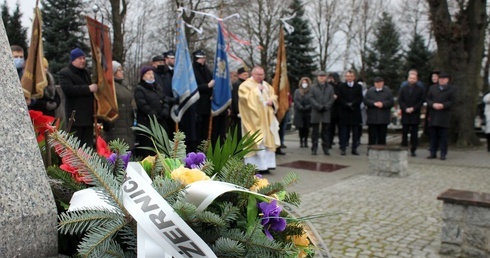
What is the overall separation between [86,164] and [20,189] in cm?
18

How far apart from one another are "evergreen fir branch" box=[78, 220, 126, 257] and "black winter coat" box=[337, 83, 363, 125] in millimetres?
10472

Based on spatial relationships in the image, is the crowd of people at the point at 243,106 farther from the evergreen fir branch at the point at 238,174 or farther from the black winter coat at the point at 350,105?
the evergreen fir branch at the point at 238,174

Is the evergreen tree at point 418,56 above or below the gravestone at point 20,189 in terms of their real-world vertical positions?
above

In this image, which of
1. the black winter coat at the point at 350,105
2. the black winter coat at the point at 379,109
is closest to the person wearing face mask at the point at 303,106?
the black winter coat at the point at 350,105

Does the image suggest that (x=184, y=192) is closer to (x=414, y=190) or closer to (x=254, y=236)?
(x=254, y=236)

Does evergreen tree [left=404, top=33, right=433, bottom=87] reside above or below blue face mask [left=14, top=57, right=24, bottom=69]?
Answer: above

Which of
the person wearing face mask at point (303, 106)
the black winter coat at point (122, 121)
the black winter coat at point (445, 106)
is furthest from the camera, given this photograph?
the person wearing face mask at point (303, 106)

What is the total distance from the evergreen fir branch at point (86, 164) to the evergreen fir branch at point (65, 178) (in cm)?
16

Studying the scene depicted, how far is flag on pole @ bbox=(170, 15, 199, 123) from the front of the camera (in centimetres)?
782

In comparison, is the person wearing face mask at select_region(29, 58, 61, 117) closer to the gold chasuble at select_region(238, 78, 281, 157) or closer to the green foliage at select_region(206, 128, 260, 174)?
the gold chasuble at select_region(238, 78, 281, 157)

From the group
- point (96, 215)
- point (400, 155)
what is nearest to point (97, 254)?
point (96, 215)

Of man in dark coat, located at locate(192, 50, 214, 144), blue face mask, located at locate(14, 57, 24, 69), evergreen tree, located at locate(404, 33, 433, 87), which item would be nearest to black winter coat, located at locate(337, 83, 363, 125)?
man in dark coat, located at locate(192, 50, 214, 144)

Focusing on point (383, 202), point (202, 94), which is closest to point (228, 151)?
point (383, 202)

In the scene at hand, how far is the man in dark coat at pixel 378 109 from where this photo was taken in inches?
429
